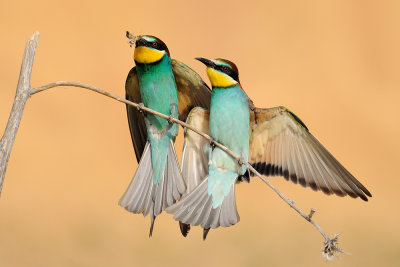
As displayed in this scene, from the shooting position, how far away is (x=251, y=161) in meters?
2.45

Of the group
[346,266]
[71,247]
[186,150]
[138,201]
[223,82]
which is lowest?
[71,247]

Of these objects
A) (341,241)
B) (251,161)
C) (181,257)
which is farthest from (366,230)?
(251,161)

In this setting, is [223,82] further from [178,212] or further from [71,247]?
[71,247]

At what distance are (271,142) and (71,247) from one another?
2244 millimetres

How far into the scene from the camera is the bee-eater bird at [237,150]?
90.9 inches

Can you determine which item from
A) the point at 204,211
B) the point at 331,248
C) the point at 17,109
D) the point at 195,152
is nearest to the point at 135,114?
the point at 195,152

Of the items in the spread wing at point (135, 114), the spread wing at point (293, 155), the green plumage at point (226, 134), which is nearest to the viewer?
the spread wing at point (293, 155)

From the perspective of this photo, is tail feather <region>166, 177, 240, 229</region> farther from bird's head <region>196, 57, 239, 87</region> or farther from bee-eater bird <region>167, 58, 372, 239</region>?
bird's head <region>196, 57, 239, 87</region>

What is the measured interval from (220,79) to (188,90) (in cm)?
16

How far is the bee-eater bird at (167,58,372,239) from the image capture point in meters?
2.31

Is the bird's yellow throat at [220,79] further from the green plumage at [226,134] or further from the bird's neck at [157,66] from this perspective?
the bird's neck at [157,66]

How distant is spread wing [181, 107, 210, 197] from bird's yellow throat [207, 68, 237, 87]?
0.10 m

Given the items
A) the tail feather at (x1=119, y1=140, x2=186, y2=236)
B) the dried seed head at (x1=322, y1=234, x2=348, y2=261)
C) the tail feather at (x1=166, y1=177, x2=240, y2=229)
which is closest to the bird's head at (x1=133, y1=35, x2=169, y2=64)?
the tail feather at (x1=119, y1=140, x2=186, y2=236)

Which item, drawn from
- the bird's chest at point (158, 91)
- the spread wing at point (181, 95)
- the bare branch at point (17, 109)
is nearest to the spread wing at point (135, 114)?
the spread wing at point (181, 95)
